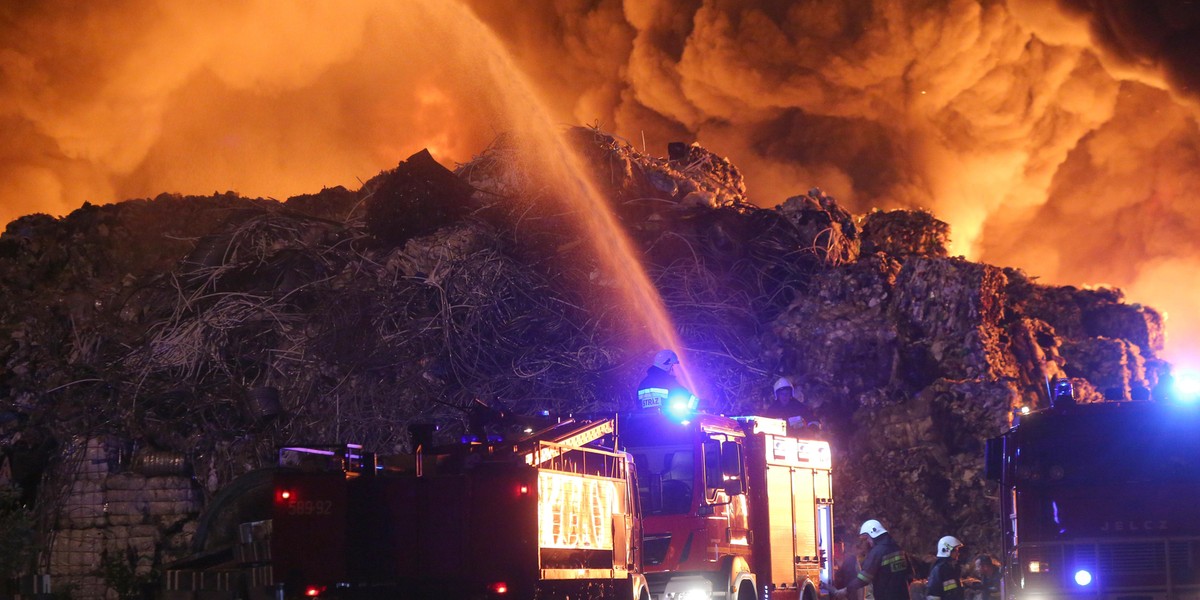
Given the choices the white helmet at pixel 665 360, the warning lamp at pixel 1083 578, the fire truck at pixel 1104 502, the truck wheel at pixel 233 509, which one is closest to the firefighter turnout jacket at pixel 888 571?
the fire truck at pixel 1104 502

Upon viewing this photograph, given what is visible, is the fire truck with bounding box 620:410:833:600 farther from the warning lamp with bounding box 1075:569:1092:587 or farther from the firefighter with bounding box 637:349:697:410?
the warning lamp with bounding box 1075:569:1092:587

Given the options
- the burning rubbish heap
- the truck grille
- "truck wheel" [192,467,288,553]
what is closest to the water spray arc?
the burning rubbish heap

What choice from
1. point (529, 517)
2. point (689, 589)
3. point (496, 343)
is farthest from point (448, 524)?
point (496, 343)

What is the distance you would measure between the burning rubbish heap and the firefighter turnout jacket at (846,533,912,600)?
7.23m

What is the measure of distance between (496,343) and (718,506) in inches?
395

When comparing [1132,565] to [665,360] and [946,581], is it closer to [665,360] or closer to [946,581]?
[946,581]

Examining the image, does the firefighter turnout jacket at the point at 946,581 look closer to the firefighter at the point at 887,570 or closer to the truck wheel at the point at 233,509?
the firefighter at the point at 887,570

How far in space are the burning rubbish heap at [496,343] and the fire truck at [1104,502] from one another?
6.79 meters

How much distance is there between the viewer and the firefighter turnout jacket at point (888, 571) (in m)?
12.0

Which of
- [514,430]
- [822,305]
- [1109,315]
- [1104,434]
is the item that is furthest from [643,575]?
[1109,315]

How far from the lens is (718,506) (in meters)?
12.8

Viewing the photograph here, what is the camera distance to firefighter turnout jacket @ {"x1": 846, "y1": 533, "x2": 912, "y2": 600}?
12.0m

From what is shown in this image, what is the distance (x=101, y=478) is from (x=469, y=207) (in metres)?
8.95

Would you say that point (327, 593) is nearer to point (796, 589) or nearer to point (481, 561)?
point (481, 561)
